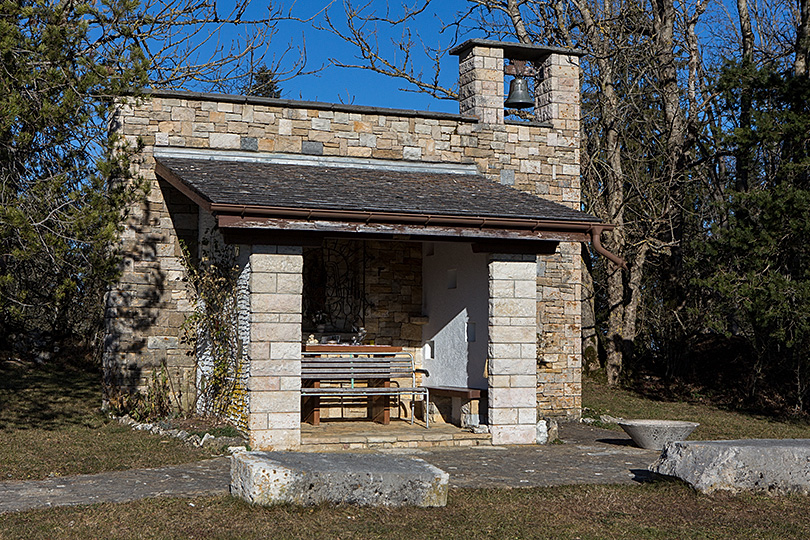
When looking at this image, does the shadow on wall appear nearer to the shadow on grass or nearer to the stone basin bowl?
the shadow on grass

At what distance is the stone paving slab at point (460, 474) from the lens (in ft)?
22.1

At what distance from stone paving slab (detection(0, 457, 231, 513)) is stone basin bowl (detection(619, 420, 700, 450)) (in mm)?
4333

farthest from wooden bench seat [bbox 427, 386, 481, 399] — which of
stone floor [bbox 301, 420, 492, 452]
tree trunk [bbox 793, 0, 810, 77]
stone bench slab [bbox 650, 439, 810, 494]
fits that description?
tree trunk [bbox 793, 0, 810, 77]

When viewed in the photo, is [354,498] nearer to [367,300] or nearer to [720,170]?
[367,300]

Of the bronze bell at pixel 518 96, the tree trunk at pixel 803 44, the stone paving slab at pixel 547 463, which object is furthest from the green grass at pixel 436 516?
the tree trunk at pixel 803 44

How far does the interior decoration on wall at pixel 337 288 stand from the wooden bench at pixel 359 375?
0.93 meters

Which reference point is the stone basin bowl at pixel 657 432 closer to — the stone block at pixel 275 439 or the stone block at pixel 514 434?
the stone block at pixel 514 434

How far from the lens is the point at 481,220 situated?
9297 millimetres

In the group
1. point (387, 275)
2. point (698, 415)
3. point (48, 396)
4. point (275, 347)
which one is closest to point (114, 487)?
point (275, 347)

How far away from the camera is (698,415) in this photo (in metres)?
13.8

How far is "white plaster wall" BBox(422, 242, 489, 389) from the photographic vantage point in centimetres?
1060

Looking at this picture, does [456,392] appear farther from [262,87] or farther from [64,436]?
[262,87]

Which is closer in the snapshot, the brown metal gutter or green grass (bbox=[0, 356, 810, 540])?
green grass (bbox=[0, 356, 810, 540])

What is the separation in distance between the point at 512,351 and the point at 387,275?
9.14 ft
